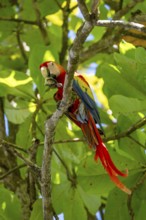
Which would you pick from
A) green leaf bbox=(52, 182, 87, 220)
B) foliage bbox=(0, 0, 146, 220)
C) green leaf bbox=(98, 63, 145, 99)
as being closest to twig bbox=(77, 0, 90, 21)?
foliage bbox=(0, 0, 146, 220)

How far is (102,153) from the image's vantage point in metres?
1.89

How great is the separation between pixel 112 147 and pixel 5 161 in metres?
0.62

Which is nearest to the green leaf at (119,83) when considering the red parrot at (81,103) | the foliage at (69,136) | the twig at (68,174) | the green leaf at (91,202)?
the foliage at (69,136)

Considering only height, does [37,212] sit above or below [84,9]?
below

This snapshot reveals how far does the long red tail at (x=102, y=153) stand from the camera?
1.84 m

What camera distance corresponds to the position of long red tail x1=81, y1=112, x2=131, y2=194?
184cm

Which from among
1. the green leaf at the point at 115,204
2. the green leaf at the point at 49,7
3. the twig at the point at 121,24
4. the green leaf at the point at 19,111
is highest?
the green leaf at the point at 49,7

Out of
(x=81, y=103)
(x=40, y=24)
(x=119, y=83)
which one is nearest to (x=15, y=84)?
(x=81, y=103)

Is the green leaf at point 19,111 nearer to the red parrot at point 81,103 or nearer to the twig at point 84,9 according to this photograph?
the red parrot at point 81,103

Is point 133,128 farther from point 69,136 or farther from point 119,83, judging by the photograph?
point 69,136

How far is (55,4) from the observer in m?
2.51

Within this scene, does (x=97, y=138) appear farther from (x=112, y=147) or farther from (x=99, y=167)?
(x=112, y=147)

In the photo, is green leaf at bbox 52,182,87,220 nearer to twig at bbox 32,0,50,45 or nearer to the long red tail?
the long red tail

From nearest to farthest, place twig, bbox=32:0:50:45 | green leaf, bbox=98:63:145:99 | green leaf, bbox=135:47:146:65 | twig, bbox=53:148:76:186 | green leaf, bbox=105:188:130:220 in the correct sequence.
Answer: green leaf, bbox=135:47:146:65
green leaf, bbox=98:63:145:99
green leaf, bbox=105:188:130:220
twig, bbox=53:148:76:186
twig, bbox=32:0:50:45
